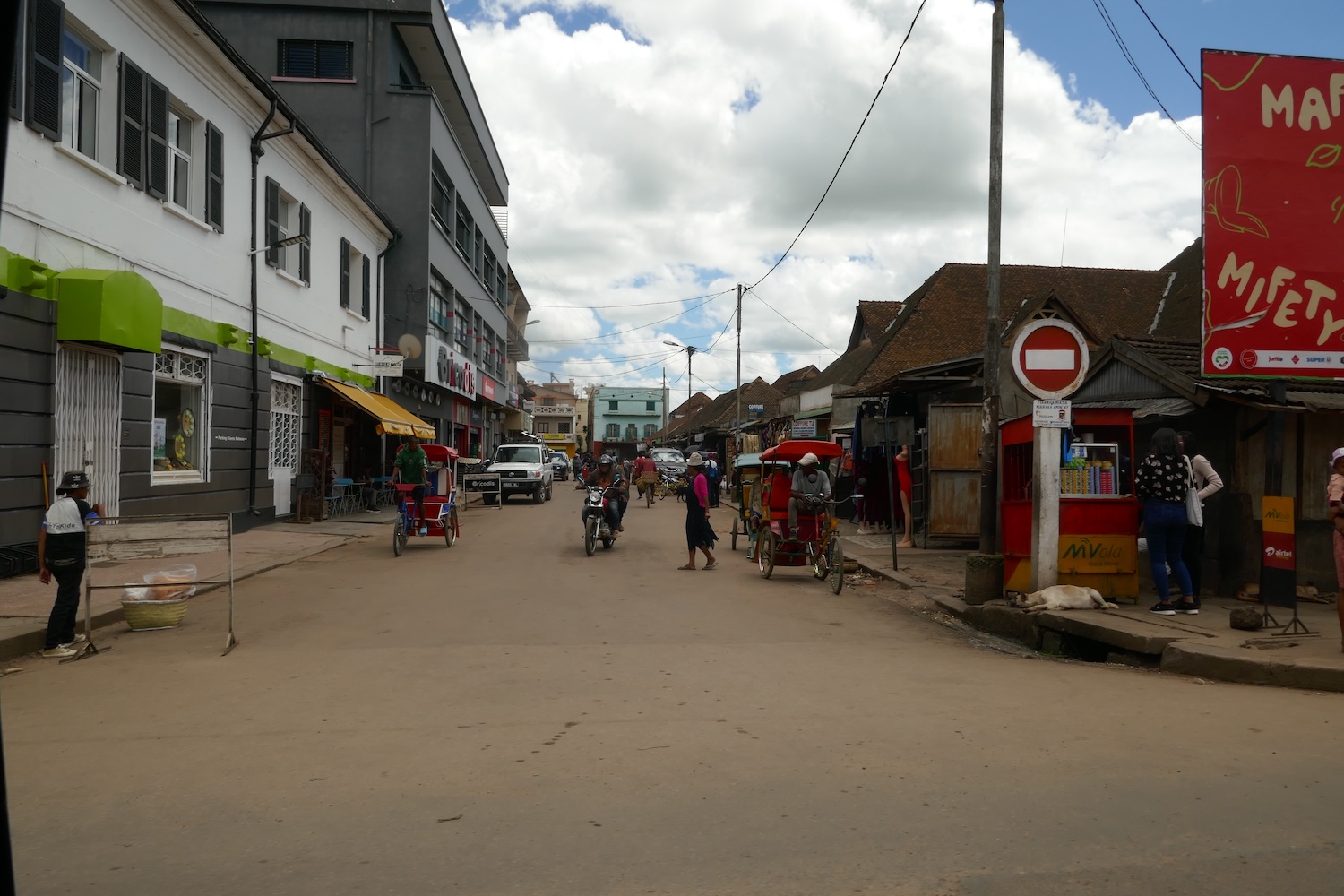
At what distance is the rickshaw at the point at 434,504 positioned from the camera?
16.6 m

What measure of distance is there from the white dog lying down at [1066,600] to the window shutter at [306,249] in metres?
17.8

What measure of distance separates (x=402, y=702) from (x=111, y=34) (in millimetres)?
11740

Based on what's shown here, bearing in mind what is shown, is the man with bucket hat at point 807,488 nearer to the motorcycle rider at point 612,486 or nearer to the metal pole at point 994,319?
the metal pole at point 994,319

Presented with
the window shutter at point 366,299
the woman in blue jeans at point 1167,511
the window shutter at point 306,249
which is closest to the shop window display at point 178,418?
the window shutter at point 306,249

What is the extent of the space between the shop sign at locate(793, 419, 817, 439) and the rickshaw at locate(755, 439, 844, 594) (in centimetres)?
1666

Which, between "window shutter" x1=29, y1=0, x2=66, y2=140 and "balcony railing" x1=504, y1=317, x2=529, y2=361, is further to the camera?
"balcony railing" x1=504, y1=317, x2=529, y2=361

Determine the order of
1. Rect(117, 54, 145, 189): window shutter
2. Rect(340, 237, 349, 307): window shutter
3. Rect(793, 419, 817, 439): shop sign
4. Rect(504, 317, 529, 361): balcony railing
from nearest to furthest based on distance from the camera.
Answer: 1. Rect(117, 54, 145, 189): window shutter
2. Rect(340, 237, 349, 307): window shutter
3. Rect(793, 419, 817, 439): shop sign
4. Rect(504, 317, 529, 361): balcony railing

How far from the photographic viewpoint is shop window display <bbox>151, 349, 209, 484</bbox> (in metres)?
15.5

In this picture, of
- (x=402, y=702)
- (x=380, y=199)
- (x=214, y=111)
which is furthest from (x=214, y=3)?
(x=402, y=702)

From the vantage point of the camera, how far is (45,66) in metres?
11.9

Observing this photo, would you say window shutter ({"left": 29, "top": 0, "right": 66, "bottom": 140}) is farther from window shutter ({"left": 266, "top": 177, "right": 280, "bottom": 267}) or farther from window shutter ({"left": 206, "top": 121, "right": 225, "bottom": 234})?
window shutter ({"left": 266, "top": 177, "right": 280, "bottom": 267})

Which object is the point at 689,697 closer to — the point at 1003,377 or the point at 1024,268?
the point at 1003,377

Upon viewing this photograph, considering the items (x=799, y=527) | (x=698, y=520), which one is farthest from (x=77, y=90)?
(x=799, y=527)

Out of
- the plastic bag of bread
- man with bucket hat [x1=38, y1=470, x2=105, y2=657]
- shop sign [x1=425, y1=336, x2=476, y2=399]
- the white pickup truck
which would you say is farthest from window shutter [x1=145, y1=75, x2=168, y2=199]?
the white pickup truck
